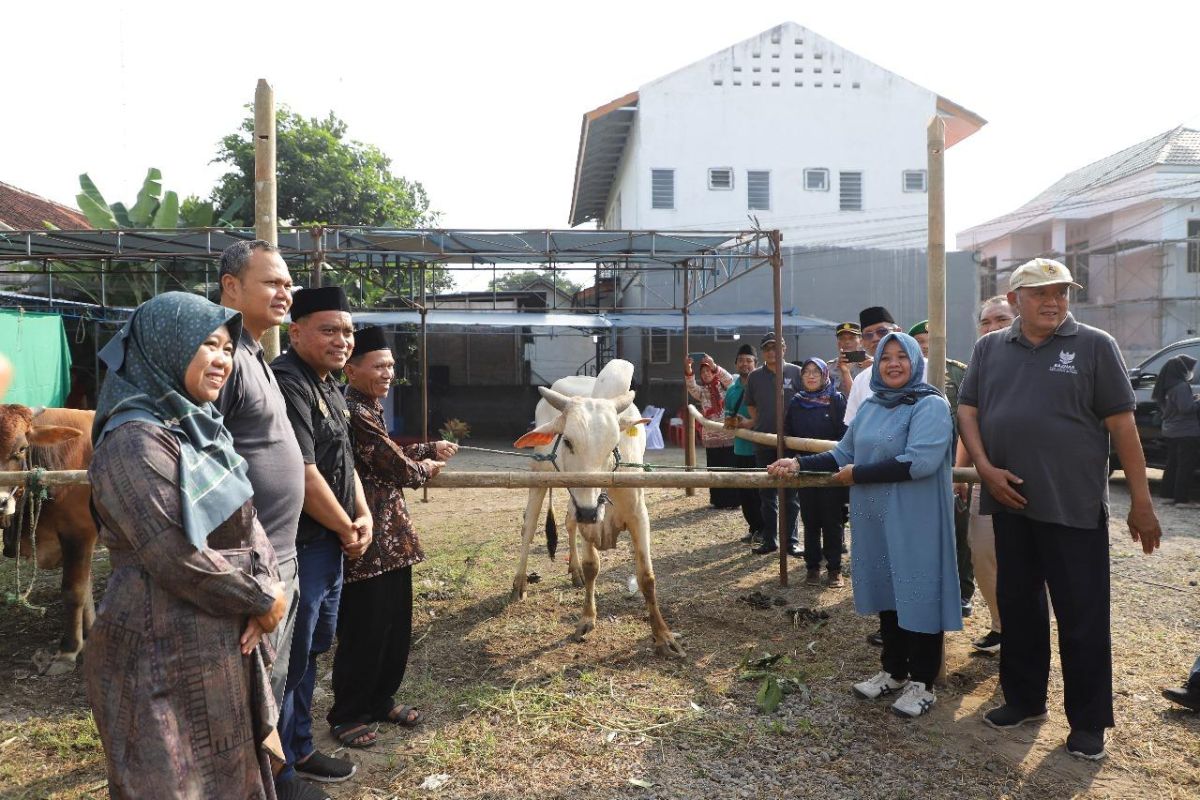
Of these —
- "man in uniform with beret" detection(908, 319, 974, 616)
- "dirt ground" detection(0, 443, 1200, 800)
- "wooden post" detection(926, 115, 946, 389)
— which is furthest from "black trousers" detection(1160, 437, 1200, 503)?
"wooden post" detection(926, 115, 946, 389)

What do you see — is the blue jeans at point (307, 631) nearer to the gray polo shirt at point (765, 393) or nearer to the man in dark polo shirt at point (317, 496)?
the man in dark polo shirt at point (317, 496)

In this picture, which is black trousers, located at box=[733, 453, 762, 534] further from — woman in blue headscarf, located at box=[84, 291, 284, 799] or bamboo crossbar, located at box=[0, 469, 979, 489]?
woman in blue headscarf, located at box=[84, 291, 284, 799]

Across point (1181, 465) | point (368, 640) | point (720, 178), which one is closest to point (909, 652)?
point (368, 640)

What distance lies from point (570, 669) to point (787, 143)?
2298 centimetres

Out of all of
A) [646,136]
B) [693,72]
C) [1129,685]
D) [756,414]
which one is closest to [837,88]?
[693,72]

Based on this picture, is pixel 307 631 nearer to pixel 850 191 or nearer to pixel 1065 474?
pixel 1065 474

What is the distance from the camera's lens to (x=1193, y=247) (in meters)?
21.1

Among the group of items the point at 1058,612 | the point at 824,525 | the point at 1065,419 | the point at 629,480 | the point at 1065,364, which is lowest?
the point at 824,525

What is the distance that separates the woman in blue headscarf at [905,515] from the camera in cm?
357

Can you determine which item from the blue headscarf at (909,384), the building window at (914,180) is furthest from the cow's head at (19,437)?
the building window at (914,180)

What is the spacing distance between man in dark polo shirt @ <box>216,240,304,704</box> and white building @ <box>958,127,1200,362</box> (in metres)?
20.6

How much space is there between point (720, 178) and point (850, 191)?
169 inches

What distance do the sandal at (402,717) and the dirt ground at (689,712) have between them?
0.04 m

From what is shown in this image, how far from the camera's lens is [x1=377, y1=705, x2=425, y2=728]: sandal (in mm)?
3711
